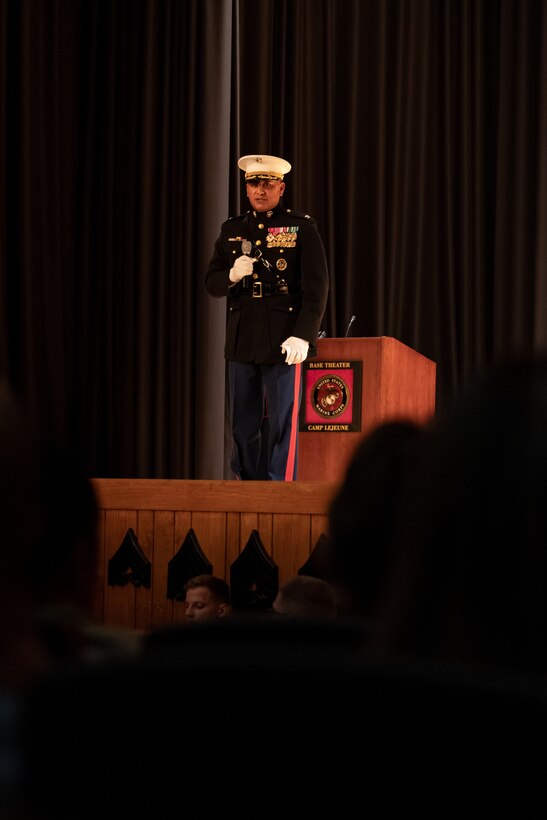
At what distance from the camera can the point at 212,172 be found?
6.87 m

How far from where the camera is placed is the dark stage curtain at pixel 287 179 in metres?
6.66

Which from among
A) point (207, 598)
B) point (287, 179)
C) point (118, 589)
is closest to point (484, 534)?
point (207, 598)

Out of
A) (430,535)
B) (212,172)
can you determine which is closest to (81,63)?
(212,172)

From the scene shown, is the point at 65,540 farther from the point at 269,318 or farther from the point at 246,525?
the point at 269,318

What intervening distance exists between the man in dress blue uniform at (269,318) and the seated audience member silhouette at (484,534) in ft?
12.5

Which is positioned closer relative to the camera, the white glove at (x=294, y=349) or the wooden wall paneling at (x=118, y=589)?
the wooden wall paneling at (x=118, y=589)

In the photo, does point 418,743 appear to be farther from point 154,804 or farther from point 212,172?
point 212,172

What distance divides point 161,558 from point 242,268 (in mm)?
1184

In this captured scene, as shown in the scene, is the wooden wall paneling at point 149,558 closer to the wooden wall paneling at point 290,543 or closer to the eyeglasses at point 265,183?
the wooden wall paneling at point 290,543

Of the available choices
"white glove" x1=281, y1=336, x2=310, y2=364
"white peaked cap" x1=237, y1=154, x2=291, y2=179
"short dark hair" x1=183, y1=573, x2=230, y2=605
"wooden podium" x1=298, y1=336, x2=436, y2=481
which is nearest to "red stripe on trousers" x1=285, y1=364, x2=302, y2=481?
"white glove" x1=281, y1=336, x2=310, y2=364

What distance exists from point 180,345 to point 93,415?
2.14 ft

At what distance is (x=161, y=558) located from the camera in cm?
407

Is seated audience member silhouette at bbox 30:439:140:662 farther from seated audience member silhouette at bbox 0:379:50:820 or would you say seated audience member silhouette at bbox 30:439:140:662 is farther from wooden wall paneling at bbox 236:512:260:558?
wooden wall paneling at bbox 236:512:260:558

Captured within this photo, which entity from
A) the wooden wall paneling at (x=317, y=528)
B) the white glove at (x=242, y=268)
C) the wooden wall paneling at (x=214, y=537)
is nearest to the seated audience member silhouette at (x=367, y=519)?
the wooden wall paneling at (x=317, y=528)
